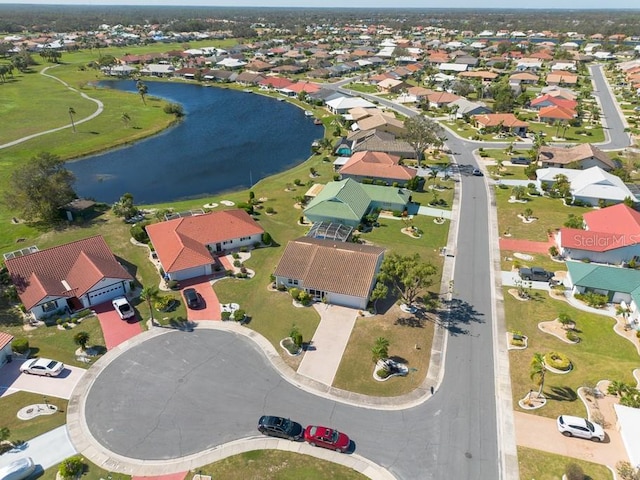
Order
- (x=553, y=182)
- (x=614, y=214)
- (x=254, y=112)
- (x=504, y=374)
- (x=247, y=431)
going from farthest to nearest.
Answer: (x=254, y=112), (x=553, y=182), (x=614, y=214), (x=504, y=374), (x=247, y=431)

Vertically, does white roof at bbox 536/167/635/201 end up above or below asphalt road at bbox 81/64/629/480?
above

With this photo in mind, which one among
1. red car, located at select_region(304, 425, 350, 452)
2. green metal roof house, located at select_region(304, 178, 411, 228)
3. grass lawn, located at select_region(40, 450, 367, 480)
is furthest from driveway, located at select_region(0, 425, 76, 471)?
green metal roof house, located at select_region(304, 178, 411, 228)

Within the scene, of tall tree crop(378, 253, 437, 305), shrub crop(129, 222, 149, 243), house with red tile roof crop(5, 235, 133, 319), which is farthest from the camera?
shrub crop(129, 222, 149, 243)

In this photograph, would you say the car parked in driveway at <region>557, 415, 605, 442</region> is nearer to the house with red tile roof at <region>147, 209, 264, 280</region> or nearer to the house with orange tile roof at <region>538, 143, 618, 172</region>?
the house with red tile roof at <region>147, 209, 264, 280</region>

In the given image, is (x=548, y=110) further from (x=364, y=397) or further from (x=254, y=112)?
(x=364, y=397)

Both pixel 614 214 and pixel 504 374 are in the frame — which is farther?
pixel 614 214

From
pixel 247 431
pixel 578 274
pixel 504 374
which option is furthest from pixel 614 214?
pixel 247 431

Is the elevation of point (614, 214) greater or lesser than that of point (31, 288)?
greater
